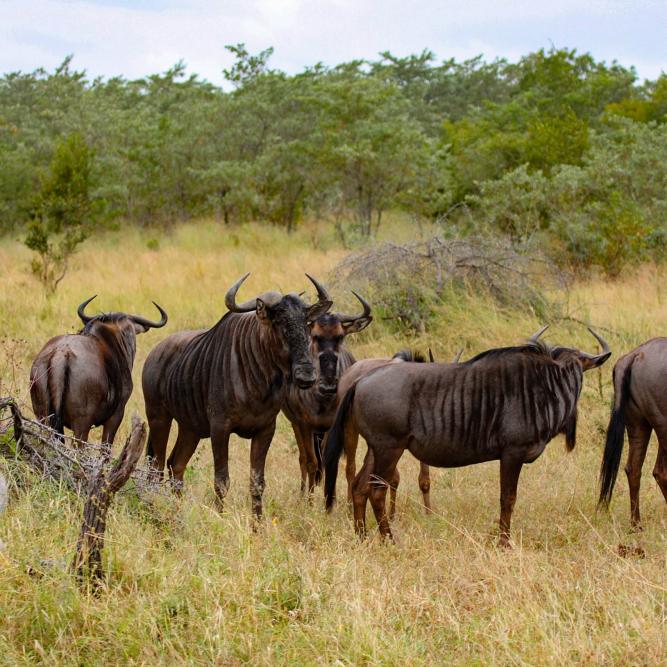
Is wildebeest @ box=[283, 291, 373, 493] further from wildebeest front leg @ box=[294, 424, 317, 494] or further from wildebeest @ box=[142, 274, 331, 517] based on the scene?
wildebeest @ box=[142, 274, 331, 517]

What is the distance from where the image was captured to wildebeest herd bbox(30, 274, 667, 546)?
5.55 m

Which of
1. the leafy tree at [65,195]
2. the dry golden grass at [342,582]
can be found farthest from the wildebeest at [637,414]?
the leafy tree at [65,195]

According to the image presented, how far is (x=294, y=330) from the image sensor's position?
18.6 ft

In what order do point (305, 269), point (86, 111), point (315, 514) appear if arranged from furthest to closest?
1. point (86, 111)
2. point (305, 269)
3. point (315, 514)

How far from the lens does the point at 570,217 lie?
16078 millimetres

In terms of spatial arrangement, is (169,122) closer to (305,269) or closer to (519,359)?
(305,269)

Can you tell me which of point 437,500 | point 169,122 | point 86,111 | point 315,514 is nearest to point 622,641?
point 315,514

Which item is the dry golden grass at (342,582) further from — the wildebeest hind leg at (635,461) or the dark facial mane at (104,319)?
the dark facial mane at (104,319)

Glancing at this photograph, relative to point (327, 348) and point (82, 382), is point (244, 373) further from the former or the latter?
point (82, 382)

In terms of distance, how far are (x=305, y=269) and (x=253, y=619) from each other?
11912 millimetres

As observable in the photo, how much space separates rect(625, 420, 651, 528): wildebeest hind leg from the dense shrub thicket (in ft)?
30.8

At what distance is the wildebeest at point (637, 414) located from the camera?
5879mm

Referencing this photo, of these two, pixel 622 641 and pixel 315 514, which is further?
pixel 315 514

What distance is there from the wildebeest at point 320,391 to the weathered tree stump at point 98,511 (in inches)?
67.7
